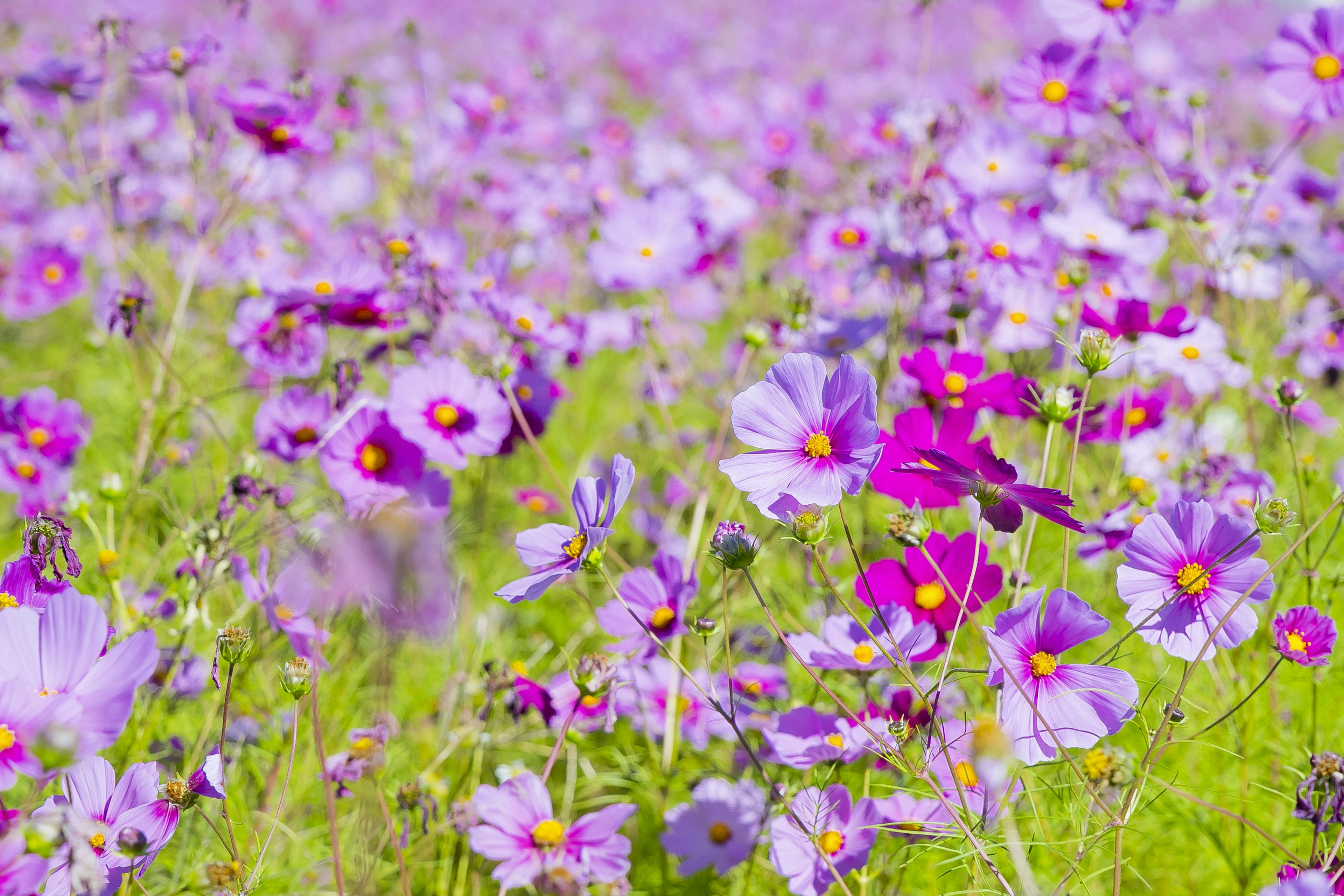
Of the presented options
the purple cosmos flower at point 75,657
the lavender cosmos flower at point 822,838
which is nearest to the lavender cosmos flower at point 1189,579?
the lavender cosmos flower at point 822,838

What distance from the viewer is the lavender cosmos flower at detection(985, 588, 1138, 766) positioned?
0.80 meters

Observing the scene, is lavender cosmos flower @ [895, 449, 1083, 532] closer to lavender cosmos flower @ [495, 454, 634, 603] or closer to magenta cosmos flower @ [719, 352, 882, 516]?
magenta cosmos flower @ [719, 352, 882, 516]

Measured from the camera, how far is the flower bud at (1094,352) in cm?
86

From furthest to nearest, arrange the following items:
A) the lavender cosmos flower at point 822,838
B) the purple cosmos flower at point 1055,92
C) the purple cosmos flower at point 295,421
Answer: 1. the purple cosmos flower at point 1055,92
2. the purple cosmos flower at point 295,421
3. the lavender cosmos flower at point 822,838

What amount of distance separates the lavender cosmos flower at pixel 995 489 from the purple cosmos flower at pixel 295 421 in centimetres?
93

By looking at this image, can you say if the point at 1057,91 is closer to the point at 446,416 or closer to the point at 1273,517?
the point at 1273,517

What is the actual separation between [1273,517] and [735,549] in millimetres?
512

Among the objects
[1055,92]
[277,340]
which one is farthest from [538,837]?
[1055,92]

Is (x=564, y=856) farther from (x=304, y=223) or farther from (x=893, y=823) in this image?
(x=304, y=223)

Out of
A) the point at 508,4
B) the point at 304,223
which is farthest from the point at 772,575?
the point at 508,4

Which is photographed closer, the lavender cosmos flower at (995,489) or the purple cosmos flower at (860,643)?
the lavender cosmos flower at (995,489)

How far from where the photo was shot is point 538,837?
0.98 m

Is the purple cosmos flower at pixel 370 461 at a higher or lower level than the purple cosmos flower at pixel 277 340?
lower

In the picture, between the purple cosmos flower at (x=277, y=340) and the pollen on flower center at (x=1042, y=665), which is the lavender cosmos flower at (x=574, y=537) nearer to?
the pollen on flower center at (x=1042, y=665)
